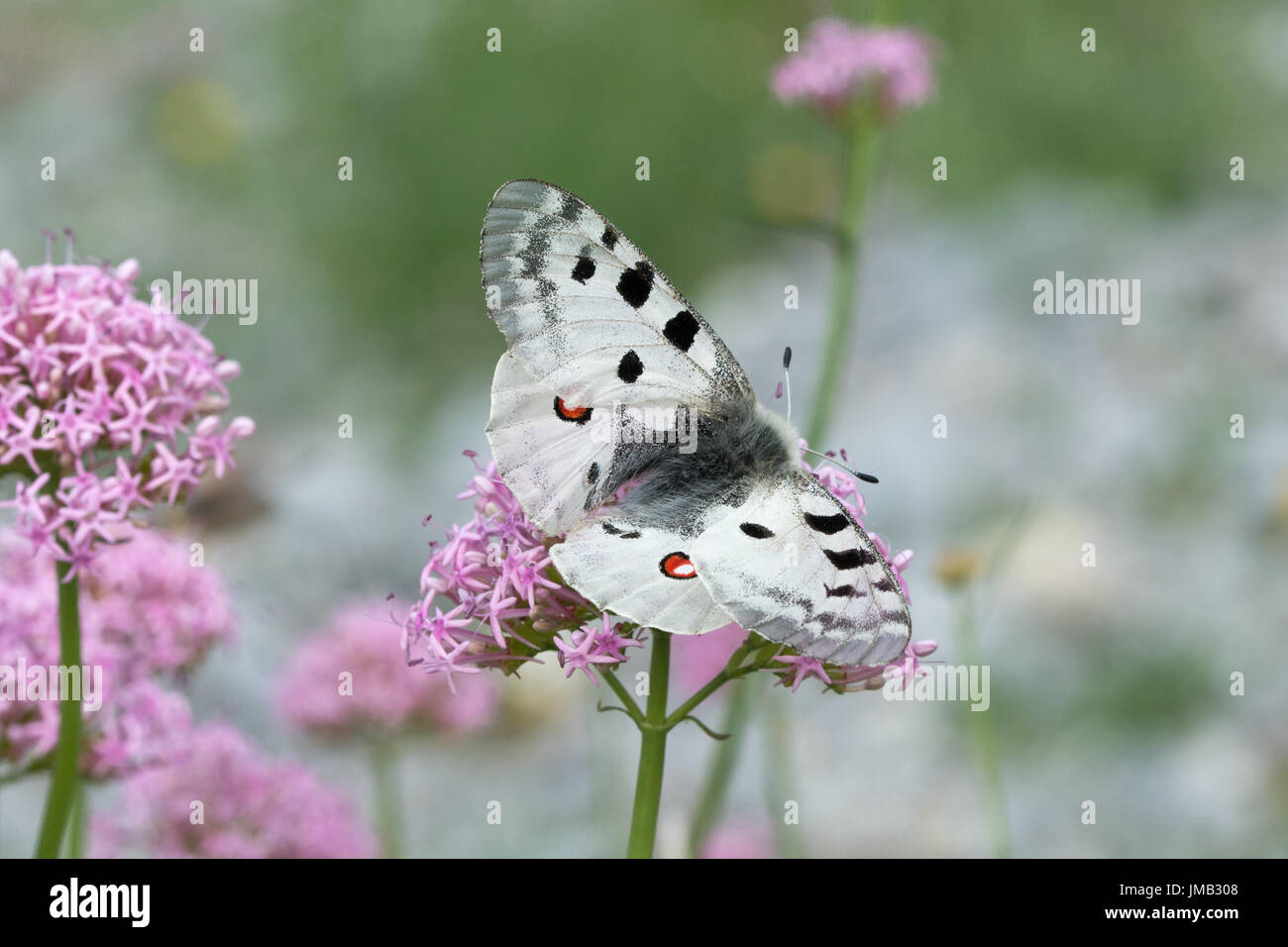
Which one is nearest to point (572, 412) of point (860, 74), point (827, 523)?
point (827, 523)

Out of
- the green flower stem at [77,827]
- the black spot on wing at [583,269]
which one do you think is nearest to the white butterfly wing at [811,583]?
the black spot on wing at [583,269]

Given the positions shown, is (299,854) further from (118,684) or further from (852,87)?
(852,87)

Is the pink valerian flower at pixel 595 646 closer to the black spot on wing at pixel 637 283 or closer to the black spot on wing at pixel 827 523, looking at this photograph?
the black spot on wing at pixel 827 523

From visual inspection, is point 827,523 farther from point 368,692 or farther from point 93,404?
point 368,692

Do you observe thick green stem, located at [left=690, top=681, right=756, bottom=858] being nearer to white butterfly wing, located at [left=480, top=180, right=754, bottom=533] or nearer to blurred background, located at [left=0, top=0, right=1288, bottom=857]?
blurred background, located at [left=0, top=0, right=1288, bottom=857]

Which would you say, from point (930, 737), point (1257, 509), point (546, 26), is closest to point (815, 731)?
point (930, 737)

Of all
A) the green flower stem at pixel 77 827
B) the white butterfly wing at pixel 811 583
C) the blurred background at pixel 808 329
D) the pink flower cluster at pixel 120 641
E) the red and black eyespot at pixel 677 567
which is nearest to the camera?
the white butterfly wing at pixel 811 583
